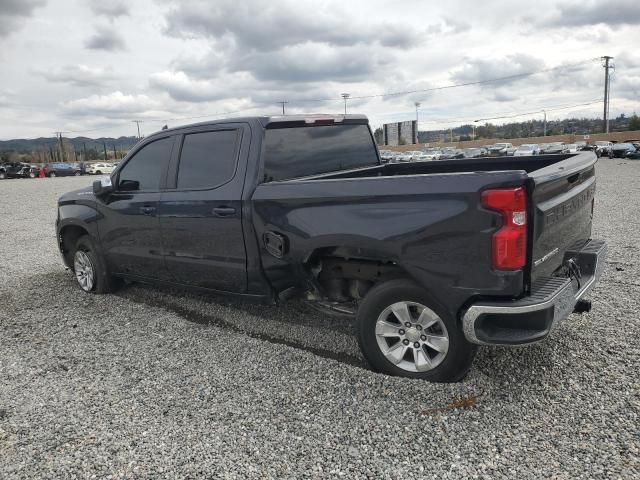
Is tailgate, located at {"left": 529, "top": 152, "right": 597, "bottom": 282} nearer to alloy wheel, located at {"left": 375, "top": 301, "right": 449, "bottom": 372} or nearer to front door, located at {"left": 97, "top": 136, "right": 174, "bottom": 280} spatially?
alloy wheel, located at {"left": 375, "top": 301, "right": 449, "bottom": 372}

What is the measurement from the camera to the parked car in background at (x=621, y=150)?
4038cm

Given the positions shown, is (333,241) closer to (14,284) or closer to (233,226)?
(233,226)

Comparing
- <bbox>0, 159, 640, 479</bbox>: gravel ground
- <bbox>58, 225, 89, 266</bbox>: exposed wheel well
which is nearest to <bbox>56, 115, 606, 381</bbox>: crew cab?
<bbox>0, 159, 640, 479</bbox>: gravel ground

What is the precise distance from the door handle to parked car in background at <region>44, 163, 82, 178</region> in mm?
49690

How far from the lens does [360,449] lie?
2.88 meters

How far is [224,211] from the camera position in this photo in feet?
14.3

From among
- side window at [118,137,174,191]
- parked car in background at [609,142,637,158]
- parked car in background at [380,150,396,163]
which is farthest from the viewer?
parked car in background at [609,142,637,158]

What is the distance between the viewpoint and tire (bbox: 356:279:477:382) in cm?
340

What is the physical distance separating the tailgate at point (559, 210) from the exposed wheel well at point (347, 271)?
90 cm

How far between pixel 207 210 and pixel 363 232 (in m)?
1.62

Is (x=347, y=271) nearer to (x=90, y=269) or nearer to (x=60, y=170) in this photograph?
(x=90, y=269)

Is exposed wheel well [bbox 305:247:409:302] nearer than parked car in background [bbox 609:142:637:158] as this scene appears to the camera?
Yes

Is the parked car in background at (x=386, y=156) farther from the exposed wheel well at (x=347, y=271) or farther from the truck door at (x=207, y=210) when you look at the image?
the exposed wheel well at (x=347, y=271)

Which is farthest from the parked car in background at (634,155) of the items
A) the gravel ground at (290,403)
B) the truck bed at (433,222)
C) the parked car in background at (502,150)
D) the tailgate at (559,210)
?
the truck bed at (433,222)
